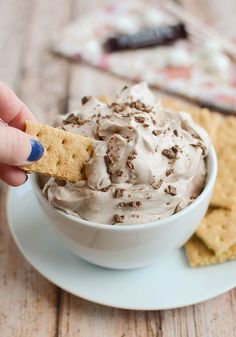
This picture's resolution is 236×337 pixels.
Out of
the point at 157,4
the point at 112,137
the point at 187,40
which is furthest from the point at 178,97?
the point at 112,137

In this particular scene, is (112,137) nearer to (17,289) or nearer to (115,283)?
(115,283)

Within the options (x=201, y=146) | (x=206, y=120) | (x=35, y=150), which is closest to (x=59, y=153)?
(x=35, y=150)

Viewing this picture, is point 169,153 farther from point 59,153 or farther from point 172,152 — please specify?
point 59,153

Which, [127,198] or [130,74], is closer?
[127,198]

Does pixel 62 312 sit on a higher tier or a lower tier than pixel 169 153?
lower

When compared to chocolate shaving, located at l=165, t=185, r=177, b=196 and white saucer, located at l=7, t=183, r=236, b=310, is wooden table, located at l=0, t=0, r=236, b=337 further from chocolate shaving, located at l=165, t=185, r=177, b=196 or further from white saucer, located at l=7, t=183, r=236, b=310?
chocolate shaving, located at l=165, t=185, r=177, b=196
